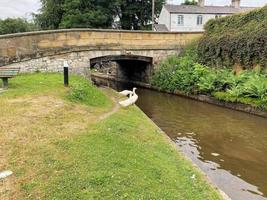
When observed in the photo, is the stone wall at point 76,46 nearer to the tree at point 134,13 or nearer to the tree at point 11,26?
the tree at point 134,13

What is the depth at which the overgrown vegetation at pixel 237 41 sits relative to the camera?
17797 mm

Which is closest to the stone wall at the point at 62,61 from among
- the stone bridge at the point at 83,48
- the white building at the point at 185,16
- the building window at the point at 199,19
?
the stone bridge at the point at 83,48

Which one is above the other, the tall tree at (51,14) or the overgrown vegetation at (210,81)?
the tall tree at (51,14)

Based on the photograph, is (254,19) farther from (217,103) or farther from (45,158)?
(45,158)

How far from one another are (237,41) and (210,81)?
279cm

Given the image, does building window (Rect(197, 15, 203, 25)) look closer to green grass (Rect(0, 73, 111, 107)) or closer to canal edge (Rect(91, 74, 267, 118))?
canal edge (Rect(91, 74, 267, 118))

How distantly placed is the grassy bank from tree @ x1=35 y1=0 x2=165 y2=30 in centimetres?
2635

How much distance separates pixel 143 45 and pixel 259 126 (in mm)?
10686

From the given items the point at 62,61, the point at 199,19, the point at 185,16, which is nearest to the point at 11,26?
the point at 185,16

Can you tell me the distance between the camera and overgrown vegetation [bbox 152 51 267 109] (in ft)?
52.0

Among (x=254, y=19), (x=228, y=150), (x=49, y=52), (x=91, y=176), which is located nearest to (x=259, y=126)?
(x=228, y=150)

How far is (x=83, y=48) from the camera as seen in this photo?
779 inches

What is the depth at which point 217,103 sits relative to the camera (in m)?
17.8

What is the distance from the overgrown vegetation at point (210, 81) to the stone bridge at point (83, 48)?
1.27 metres
